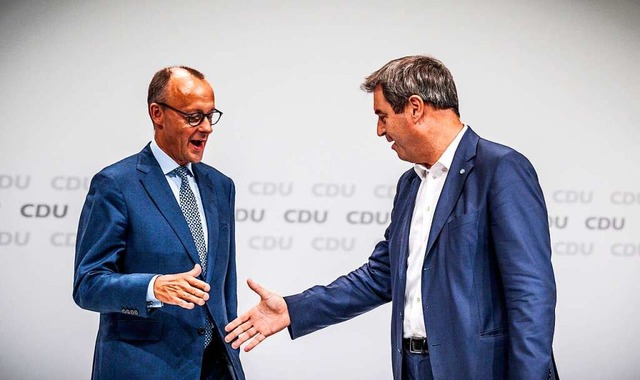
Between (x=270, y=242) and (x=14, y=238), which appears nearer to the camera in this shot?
(x=14, y=238)

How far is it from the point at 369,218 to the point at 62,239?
5.38ft

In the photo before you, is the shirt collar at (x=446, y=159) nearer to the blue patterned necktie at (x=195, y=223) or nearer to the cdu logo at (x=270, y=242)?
the blue patterned necktie at (x=195, y=223)

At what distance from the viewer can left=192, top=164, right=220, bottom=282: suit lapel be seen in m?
2.68

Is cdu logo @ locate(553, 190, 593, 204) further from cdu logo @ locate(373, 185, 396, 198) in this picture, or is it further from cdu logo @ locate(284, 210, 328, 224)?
cdu logo @ locate(284, 210, 328, 224)

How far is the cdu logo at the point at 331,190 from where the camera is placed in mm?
4297

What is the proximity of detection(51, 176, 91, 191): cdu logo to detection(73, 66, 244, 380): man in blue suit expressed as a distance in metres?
1.57

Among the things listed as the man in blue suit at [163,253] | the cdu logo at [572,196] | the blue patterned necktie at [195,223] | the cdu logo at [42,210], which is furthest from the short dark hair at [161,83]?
the cdu logo at [572,196]

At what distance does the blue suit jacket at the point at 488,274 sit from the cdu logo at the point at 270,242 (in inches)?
69.3

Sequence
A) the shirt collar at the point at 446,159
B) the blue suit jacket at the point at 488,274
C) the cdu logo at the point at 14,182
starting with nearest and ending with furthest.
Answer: the blue suit jacket at the point at 488,274 → the shirt collar at the point at 446,159 → the cdu logo at the point at 14,182

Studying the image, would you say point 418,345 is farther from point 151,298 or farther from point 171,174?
point 171,174

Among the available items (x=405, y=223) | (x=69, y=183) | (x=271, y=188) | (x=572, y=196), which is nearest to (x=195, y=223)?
(x=405, y=223)

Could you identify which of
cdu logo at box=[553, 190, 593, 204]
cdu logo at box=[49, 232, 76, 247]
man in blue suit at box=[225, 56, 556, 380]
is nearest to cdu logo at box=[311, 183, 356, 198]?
cdu logo at box=[553, 190, 593, 204]

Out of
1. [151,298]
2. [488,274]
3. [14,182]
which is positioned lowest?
[151,298]

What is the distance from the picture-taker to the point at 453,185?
2.50m
